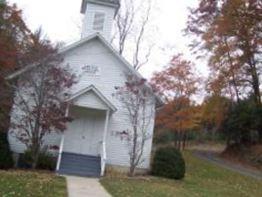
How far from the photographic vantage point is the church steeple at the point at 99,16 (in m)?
30.5

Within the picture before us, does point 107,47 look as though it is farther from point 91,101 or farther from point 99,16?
A: point 99,16

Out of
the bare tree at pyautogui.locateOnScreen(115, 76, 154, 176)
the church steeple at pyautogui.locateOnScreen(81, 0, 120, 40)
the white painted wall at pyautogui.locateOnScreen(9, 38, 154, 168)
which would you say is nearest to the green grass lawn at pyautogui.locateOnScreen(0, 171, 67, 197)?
the bare tree at pyautogui.locateOnScreen(115, 76, 154, 176)

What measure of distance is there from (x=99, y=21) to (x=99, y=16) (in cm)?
34

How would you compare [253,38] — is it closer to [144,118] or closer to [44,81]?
[144,118]

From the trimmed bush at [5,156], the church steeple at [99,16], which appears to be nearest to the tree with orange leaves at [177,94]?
the church steeple at [99,16]

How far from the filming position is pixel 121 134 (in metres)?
26.5

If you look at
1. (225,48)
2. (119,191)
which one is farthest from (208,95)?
(119,191)

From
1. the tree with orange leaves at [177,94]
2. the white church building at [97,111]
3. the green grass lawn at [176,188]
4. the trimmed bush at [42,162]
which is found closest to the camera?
the green grass lawn at [176,188]

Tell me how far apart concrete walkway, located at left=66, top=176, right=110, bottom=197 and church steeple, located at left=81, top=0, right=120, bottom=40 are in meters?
11.6

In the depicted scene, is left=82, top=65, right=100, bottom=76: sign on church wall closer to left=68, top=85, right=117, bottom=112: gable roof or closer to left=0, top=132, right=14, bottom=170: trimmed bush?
left=68, top=85, right=117, bottom=112: gable roof

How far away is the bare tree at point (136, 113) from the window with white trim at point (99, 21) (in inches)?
218

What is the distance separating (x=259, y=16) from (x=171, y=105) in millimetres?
9848

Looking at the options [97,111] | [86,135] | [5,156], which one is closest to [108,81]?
[97,111]

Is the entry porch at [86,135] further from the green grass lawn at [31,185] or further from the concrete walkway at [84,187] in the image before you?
the green grass lawn at [31,185]
